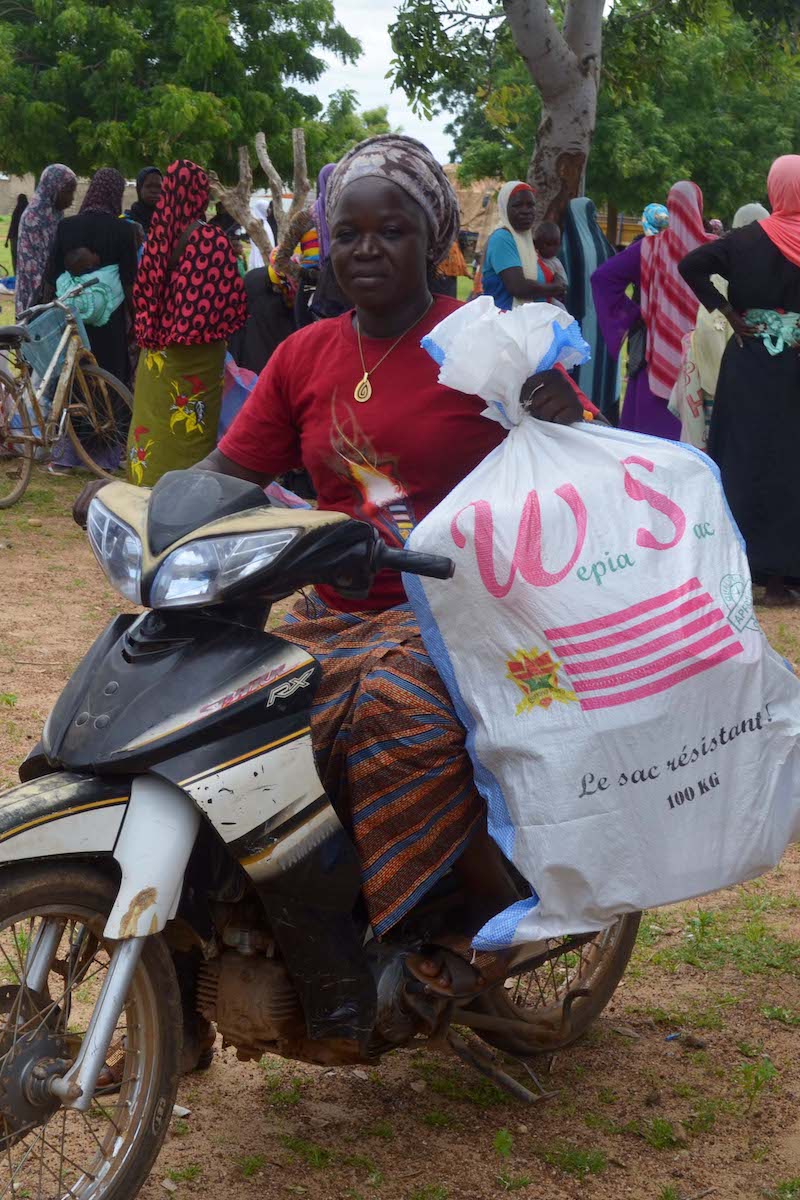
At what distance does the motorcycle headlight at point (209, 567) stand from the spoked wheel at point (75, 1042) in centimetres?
43

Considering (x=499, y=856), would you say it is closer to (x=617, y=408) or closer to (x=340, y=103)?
(x=617, y=408)

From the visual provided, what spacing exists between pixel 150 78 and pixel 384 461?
808 inches

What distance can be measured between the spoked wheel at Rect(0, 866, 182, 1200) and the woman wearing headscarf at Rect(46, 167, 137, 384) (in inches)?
303

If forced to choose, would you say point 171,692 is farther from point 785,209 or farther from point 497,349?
point 785,209

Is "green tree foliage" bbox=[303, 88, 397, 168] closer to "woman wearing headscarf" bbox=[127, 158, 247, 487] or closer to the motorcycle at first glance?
"woman wearing headscarf" bbox=[127, 158, 247, 487]

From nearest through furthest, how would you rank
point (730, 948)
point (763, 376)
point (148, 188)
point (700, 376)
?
point (730, 948) < point (763, 376) < point (700, 376) < point (148, 188)

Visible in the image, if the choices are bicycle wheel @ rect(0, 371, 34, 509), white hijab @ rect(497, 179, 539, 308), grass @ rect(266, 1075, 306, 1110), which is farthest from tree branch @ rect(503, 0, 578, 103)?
grass @ rect(266, 1075, 306, 1110)

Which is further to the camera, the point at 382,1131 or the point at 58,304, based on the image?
the point at 58,304

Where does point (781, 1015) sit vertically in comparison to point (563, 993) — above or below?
below

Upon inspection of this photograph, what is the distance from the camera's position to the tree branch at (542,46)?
8914 mm

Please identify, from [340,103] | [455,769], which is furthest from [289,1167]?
[340,103]

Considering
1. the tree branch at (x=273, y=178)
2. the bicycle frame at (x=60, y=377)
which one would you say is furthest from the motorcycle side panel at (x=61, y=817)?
the tree branch at (x=273, y=178)

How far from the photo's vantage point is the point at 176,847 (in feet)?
6.88

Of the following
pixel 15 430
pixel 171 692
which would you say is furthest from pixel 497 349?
pixel 15 430
